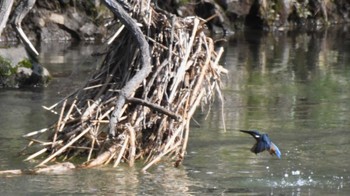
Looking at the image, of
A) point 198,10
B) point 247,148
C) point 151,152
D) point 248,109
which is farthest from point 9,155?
point 198,10

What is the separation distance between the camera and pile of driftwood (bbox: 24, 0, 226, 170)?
9234 millimetres

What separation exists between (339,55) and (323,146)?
1162 cm

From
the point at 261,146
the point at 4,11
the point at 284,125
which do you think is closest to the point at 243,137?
the point at 284,125

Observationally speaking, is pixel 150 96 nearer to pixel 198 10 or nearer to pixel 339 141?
pixel 339 141

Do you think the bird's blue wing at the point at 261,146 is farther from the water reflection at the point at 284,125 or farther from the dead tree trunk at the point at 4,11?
the dead tree trunk at the point at 4,11

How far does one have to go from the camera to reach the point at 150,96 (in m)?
9.66

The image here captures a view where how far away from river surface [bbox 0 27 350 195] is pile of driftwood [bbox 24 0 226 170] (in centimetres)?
29

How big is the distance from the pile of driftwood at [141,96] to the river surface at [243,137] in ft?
0.94

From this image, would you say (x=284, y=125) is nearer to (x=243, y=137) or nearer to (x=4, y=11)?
(x=243, y=137)

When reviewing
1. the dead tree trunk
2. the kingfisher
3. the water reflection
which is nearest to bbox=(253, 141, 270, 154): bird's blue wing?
the kingfisher

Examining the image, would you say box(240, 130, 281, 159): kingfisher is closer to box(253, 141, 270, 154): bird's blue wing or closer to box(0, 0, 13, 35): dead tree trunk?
box(253, 141, 270, 154): bird's blue wing

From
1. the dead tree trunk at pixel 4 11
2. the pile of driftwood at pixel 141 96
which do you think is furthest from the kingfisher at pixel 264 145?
the dead tree trunk at pixel 4 11

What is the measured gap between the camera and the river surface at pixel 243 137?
8430mm

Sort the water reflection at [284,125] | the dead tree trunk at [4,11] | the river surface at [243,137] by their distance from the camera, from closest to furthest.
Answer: the dead tree trunk at [4,11]
the river surface at [243,137]
the water reflection at [284,125]
